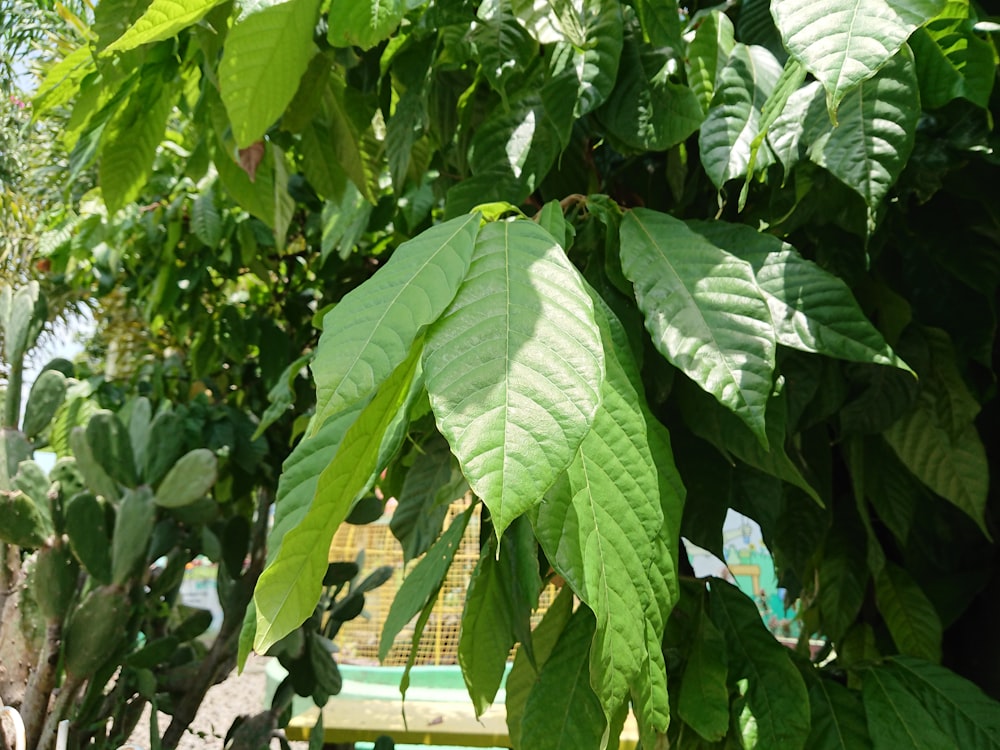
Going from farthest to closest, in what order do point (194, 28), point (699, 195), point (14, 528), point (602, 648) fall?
point (14, 528)
point (699, 195)
point (194, 28)
point (602, 648)

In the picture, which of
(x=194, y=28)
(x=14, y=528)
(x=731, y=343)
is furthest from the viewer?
(x=14, y=528)

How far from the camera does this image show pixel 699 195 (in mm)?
654

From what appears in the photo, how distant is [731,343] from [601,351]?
125 millimetres

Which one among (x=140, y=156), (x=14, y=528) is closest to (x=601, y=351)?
(x=140, y=156)

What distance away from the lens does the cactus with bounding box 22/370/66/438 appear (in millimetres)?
1029

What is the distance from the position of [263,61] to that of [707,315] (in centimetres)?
26

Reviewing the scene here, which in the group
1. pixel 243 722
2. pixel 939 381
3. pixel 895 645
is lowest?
pixel 243 722

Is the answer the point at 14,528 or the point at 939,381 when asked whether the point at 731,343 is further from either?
the point at 14,528

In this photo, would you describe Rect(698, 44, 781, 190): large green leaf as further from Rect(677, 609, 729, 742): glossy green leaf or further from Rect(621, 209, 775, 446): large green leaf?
Rect(677, 609, 729, 742): glossy green leaf

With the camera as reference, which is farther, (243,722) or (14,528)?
(243,722)

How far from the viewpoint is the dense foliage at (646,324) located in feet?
0.94

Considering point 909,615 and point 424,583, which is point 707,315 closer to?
point 424,583

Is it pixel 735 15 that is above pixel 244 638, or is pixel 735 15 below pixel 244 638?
above

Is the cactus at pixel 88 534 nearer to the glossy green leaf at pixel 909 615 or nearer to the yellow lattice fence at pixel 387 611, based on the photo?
the glossy green leaf at pixel 909 615
